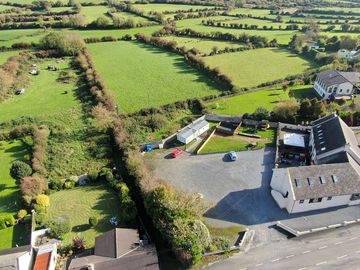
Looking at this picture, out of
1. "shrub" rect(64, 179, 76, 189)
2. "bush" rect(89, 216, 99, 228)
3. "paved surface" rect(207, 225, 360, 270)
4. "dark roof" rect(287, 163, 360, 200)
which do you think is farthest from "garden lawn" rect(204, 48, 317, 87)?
"bush" rect(89, 216, 99, 228)

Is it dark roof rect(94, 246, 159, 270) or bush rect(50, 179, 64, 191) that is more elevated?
bush rect(50, 179, 64, 191)

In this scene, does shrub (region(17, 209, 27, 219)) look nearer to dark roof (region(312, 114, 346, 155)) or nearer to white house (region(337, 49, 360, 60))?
dark roof (region(312, 114, 346, 155))

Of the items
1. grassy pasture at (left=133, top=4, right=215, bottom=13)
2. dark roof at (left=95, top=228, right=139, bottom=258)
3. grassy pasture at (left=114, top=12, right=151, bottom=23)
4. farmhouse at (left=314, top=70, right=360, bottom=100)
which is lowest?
dark roof at (left=95, top=228, right=139, bottom=258)

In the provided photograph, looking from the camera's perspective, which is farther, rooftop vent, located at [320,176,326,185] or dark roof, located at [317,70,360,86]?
dark roof, located at [317,70,360,86]

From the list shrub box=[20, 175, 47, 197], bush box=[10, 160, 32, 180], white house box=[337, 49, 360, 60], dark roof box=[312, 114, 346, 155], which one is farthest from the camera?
white house box=[337, 49, 360, 60]

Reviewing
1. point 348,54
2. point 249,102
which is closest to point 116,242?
point 249,102

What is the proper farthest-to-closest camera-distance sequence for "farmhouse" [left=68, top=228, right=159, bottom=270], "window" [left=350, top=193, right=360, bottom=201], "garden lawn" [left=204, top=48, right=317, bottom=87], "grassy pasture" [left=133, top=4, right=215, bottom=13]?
"grassy pasture" [left=133, top=4, right=215, bottom=13] → "garden lawn" [left=204, top=48, right=317, bottom=87] → "window" [left=350, top=193, right=360, bottom=201] → "farmhouse" [left=68, top=228, right=159, bottom=270]

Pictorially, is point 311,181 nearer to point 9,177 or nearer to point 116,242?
point 116,242

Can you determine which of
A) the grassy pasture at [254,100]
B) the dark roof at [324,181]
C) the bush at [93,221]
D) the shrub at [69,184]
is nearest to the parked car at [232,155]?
the dark roof at [324,181]
